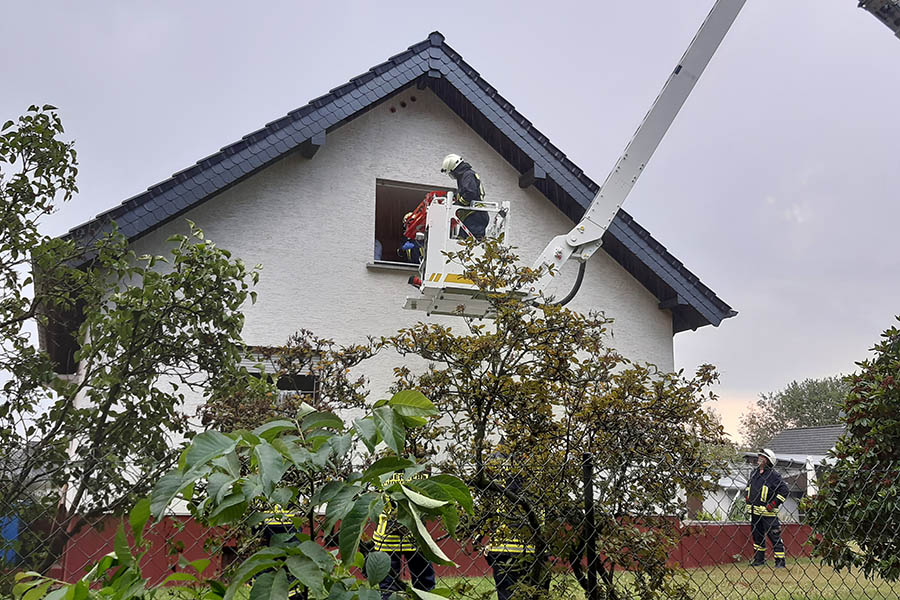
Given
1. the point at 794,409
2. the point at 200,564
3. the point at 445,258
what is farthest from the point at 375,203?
the point at 794,409

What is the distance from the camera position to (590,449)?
13.3 ft

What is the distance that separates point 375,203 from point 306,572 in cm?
966

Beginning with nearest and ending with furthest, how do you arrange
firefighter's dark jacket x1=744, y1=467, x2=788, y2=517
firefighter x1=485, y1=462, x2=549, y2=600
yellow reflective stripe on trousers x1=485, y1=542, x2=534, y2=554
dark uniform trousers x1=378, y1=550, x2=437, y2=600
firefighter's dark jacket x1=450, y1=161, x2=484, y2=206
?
dark uniform trousers x1=378, y1=550, x2=437, y2=600 < firefighter x1=485, y1=462, x2=549, y2=600 < yellow reflective stripe on trousers x1=485, y1=542, x2=534, y2=554 < firefighter's dark jacket x1=744, y1=467, x2=788, y2=517 < firefighter's dark jacket x1=450, y1=161, x2=484, y2=206

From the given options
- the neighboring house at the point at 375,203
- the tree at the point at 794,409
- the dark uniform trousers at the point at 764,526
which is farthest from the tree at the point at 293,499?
the tree at the point at 794,409

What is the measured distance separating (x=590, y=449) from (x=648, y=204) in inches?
370

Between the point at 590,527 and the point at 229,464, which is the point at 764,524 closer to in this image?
the point at 590,527

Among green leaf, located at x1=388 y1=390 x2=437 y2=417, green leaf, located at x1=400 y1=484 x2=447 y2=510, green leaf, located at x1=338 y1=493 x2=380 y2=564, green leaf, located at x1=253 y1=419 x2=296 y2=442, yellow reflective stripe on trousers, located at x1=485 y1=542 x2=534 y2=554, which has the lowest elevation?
yellow reflective stripe on trousers, located at x1=485 y1=542 x2=534 y2=554

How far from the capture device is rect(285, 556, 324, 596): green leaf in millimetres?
1642

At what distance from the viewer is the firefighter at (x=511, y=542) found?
3.82 metres

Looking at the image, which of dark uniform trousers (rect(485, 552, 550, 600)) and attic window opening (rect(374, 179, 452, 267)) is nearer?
dark uniform trousers (rect(485, 552, 550, 600))

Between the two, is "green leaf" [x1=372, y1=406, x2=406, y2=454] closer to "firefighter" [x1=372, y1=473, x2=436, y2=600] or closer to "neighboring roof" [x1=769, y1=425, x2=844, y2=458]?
"firefighter" [x1=372, y1=473, x2=436, y2=600]

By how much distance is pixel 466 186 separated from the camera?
9656mm

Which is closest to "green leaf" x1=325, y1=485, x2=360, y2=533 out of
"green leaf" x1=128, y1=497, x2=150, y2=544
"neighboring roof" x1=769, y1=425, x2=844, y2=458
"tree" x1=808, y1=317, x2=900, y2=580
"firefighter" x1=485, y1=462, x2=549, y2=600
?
"green leaf" x1=128, y1=497, x2=150, y2=544

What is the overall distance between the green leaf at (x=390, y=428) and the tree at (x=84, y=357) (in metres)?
2.59
